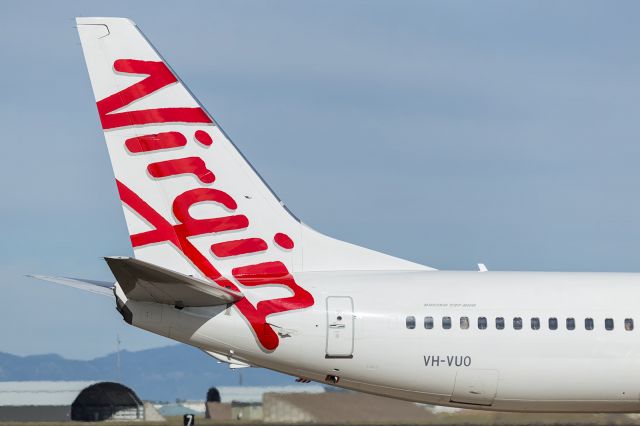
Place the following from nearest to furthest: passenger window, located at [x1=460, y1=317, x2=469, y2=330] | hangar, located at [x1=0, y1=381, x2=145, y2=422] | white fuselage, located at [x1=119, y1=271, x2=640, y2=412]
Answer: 1. white fuselage, located at [x1=119, y1=271, x2=640, y2=412]
2. passenger window, located at [x1=460, y1=317, x2=469, y2=330]
3. hangar, located at [x1=0, y1=381, x2=145, y2=422]

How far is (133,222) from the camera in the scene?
28.5 m

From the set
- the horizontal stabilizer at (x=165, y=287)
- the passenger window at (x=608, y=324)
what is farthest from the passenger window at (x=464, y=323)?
the horizontal stabilizer at (x=165, y=287)

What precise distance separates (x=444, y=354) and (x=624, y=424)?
7961 millimetres

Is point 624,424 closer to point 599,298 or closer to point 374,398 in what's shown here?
point 599,298

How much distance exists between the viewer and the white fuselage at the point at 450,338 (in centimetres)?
2775

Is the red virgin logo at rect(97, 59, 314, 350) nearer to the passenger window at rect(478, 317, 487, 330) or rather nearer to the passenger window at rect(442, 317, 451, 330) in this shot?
the passenger window at rect(442, 317, 451, 330)

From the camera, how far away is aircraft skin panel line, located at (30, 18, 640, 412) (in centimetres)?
2784

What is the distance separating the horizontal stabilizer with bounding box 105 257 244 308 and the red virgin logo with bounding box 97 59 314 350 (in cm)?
114

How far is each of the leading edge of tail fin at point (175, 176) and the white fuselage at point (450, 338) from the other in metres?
1.25

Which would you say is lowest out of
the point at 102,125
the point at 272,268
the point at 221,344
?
the point at 221,344

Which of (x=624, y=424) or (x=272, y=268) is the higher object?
(x=272, y=268)

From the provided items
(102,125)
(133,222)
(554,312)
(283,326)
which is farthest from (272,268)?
(554,312)

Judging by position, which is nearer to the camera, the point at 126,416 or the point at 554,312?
the point at 554,312

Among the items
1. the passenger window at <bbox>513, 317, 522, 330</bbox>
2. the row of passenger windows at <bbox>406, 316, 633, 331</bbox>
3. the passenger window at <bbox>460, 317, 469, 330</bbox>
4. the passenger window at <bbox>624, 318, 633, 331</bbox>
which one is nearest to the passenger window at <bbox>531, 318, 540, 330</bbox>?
the row of passenger windows at <bbox>406, 316, 633, 331</bbox>
